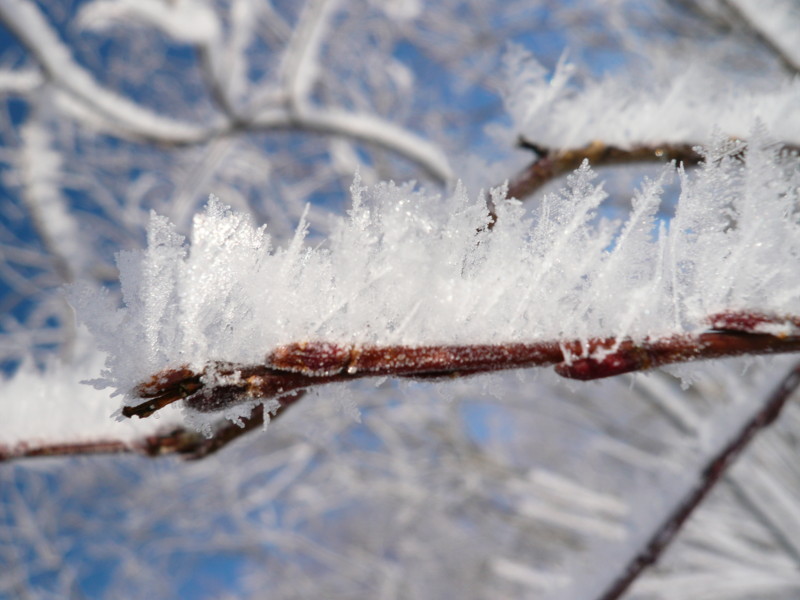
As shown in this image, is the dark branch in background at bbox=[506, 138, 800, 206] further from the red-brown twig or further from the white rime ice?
the red-brown twig

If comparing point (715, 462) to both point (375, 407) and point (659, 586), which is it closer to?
point (659, 586)

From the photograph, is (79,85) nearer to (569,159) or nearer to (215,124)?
(215,124)

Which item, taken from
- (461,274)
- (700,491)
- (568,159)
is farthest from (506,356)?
(700,491)

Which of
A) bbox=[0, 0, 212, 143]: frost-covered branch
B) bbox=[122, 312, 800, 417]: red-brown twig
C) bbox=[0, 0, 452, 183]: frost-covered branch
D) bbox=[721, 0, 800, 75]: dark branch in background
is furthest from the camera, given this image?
bbox=[0, 0, 452, 183]: frost-covered branch

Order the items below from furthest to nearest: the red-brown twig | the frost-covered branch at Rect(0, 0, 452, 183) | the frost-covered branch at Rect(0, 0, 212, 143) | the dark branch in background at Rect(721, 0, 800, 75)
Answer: the frost-covered branch at Rect(0, 0, 452, 183) → the frost-covered branch at Rect(0, 0, 212, 143) → the dark branch in background at Rect(721, 0, 800, 75) → the red-brown twig

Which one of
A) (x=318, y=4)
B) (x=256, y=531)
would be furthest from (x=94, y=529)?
(x=318, y=4)

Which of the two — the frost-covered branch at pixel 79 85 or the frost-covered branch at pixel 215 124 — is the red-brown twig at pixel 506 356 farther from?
the frost-covered branch at pixel 79 85

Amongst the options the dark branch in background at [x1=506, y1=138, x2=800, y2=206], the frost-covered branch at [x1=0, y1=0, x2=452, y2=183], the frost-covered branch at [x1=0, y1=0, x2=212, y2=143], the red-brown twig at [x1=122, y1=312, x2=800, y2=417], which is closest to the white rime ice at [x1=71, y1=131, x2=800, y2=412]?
the red-brown twig at [x1=122, y1=312, x2=800, y2=417]
